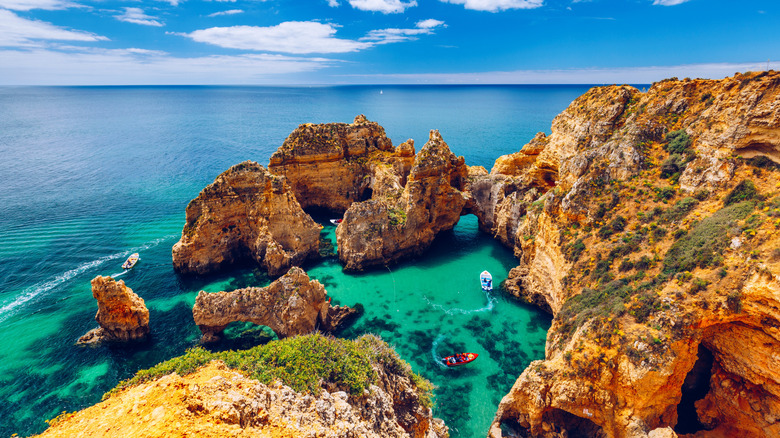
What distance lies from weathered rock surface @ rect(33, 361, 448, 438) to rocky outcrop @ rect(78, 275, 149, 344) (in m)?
17.8

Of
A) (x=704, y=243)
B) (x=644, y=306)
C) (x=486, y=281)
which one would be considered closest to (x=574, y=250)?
(x=704, y=243)

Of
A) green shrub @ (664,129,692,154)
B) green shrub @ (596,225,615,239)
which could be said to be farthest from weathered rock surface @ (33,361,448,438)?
green shrub @ (664,129,692,154)

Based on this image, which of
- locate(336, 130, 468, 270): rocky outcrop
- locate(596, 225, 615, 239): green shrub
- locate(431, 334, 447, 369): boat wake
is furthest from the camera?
locate(336, 130, 468, 270): rocky outcrop

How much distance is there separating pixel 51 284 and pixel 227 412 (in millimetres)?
38533

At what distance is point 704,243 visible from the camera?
20219mm

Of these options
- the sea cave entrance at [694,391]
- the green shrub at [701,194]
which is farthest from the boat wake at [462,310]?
the green shrub at [701,194]

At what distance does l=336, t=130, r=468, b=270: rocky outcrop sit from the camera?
39406 mm

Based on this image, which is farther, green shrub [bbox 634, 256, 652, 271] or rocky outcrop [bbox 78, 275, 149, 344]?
rocky outcrop [bbox 78, 275, 149, 344]

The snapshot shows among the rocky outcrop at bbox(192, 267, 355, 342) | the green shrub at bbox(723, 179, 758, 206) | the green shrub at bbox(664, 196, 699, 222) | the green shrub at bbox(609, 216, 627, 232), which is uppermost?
the green shrub at bbox(723, 179, 758, 206)

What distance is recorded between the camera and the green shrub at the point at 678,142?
26.6 m

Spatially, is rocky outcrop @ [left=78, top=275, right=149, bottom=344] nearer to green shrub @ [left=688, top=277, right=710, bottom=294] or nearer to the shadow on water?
the shadow on water

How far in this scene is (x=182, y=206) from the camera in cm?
5712

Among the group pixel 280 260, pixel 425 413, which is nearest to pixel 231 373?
pixel 425 413

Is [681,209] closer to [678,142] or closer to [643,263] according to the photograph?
[643,263]
